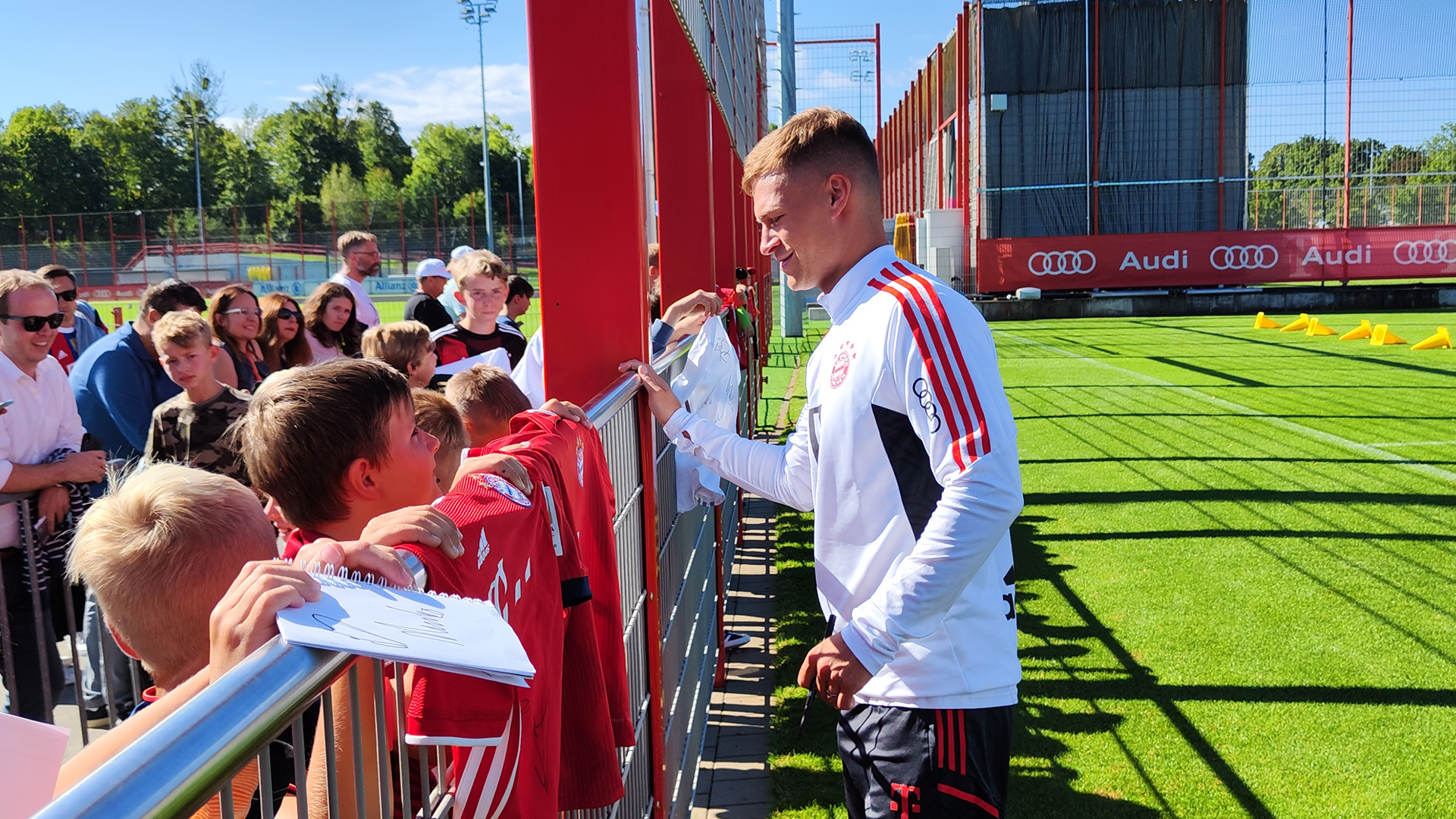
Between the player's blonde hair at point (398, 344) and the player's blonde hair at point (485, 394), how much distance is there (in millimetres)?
1646

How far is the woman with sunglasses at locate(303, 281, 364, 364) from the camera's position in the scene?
6641 mm

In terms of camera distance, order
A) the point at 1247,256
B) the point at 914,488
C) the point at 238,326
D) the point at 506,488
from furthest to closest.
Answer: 1. the point at 1247,256
2. the point at 238,326
3. the point at 914,488
4. the point at 506,488

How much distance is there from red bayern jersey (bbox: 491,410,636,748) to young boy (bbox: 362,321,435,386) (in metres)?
2.42

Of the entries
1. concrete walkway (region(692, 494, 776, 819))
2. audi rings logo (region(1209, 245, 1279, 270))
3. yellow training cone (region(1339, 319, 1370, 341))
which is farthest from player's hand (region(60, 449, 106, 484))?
audi rings logo (region(1209, 245, 1279, 270))

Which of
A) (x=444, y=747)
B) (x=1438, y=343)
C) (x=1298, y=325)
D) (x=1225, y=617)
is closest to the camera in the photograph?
(x=444, y=747)

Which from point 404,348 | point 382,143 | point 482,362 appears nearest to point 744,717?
point 482,362

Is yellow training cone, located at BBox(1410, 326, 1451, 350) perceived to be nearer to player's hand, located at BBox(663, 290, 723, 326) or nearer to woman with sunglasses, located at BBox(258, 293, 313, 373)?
player's hand, located at BBox(663, 290, 723, 326)

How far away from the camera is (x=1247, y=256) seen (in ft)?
86.6

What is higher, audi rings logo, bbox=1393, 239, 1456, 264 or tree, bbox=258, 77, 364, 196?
tree, bbox=258, 77, 364, 196

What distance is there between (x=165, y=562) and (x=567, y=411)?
3.16ft

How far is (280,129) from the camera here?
97938 millimetres

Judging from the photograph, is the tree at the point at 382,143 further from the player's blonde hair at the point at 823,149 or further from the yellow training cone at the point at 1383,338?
the player's blonde hair at the point at 823,149

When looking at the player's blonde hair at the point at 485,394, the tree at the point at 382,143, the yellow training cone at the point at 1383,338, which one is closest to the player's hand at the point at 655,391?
the player's blonde hair at the point at 485,394

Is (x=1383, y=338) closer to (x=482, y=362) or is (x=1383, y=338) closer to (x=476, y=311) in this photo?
(x=476, y=311)
